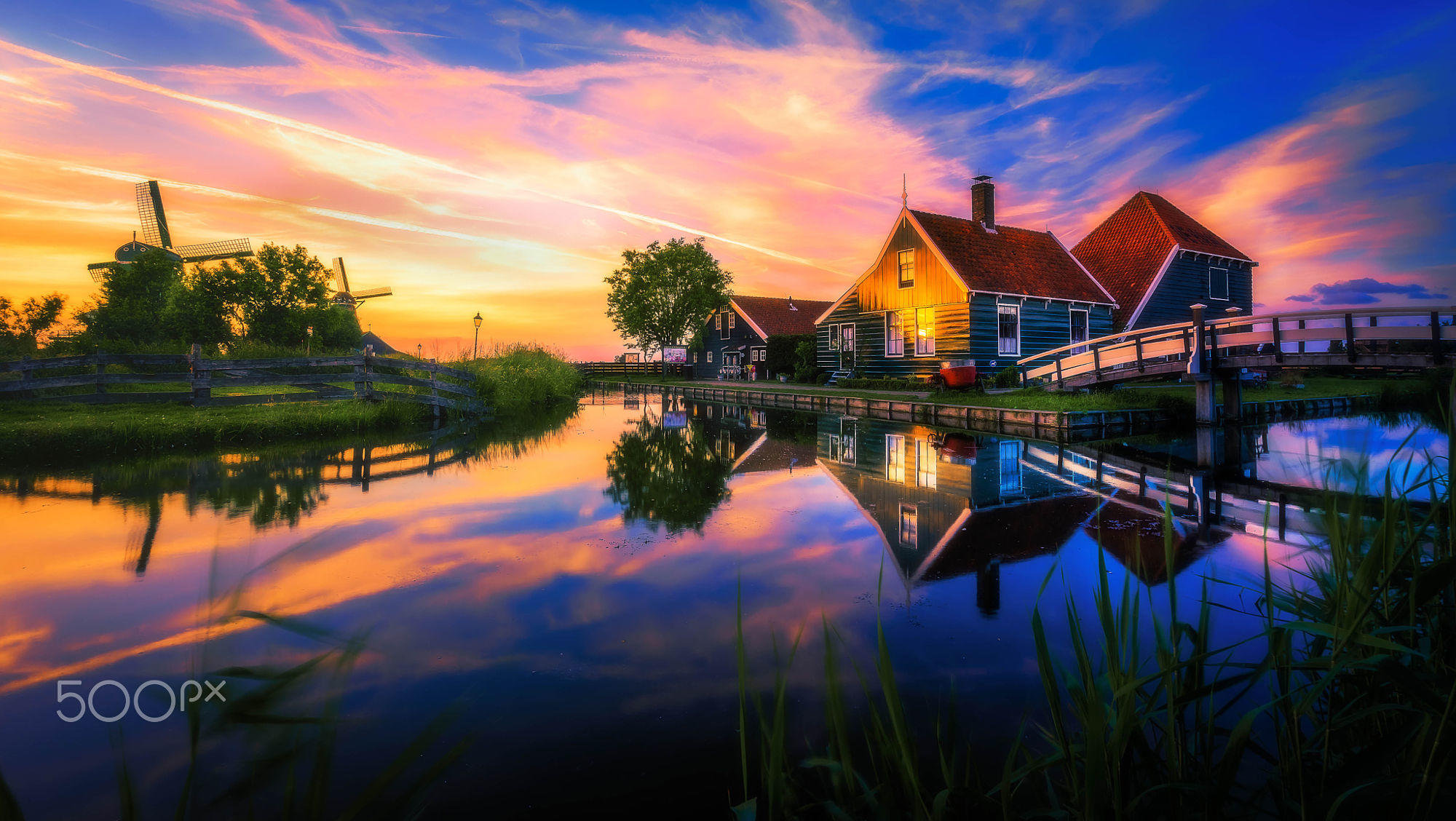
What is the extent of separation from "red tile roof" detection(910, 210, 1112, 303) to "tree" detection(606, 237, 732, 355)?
26236 millimetres

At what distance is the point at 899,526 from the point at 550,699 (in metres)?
4.30

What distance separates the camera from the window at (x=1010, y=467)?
28.3ft

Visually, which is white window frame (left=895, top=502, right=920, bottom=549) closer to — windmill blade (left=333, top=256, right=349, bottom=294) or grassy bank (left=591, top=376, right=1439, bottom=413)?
grassy bank (left=591, top=376, right=1439, bottom=413)

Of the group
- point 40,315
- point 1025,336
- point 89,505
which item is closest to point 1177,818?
point 89,505

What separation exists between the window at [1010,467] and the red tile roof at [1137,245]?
16.4m

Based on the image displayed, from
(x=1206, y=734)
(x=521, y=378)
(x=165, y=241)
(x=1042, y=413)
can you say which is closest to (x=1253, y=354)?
(x=1042, y=413)

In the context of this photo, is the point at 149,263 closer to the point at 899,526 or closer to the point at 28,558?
the point at 28,558

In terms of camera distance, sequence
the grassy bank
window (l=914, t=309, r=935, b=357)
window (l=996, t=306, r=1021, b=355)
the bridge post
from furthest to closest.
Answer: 1. window (l=914, t=309, r=935, b=357)
2. window (l=996, t=306, r=1021, b=355)
3. the grassy bank
4. the bridge post

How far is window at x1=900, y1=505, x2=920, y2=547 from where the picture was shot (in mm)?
6262

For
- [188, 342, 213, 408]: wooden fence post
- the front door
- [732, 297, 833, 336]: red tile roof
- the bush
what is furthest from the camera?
[732, 297, 833, 336]: red tile roof

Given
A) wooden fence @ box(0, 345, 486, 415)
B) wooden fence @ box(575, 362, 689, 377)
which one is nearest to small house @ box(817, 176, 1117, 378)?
wooden fence @ box(0, 345, 486, 415)

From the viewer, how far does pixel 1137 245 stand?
27344mm

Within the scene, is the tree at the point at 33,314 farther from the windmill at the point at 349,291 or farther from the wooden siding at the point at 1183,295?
the wooden siding at the point at 1183,295

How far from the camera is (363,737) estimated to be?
10.2 ft
